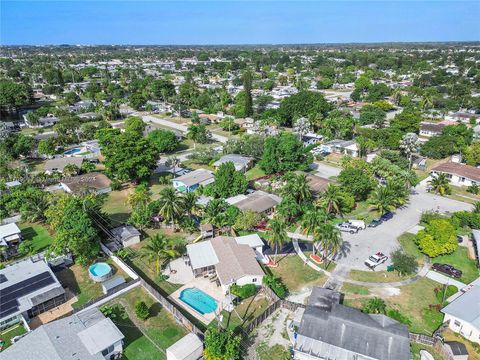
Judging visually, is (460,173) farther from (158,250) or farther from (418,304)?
(158,250)

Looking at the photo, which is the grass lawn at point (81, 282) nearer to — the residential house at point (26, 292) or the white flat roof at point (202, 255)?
the residential house at point (26, 292)

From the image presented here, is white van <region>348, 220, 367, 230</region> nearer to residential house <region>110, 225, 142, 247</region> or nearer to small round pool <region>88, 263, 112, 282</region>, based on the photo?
residential house <region>110, 225, 142, 247</region>

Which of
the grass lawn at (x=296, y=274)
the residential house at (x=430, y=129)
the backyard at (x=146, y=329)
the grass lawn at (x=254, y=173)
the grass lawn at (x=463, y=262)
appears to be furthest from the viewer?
the residential house at (x=430, y=129)

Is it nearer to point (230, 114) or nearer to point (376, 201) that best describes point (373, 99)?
point (230, 114)

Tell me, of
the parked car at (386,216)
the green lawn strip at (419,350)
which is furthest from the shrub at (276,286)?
the parked car at (386,216)

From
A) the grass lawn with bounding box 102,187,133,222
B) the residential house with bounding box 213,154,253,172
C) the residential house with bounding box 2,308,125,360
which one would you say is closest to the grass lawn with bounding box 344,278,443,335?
the residential house with bounding box 2,308,125,360

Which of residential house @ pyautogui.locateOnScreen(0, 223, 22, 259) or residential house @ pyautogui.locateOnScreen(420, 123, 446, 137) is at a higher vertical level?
residential house @ pyautogui.locateOnScreen(420, 123, 446, 137)

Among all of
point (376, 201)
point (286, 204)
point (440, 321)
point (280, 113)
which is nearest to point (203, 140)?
point (280, 113)
